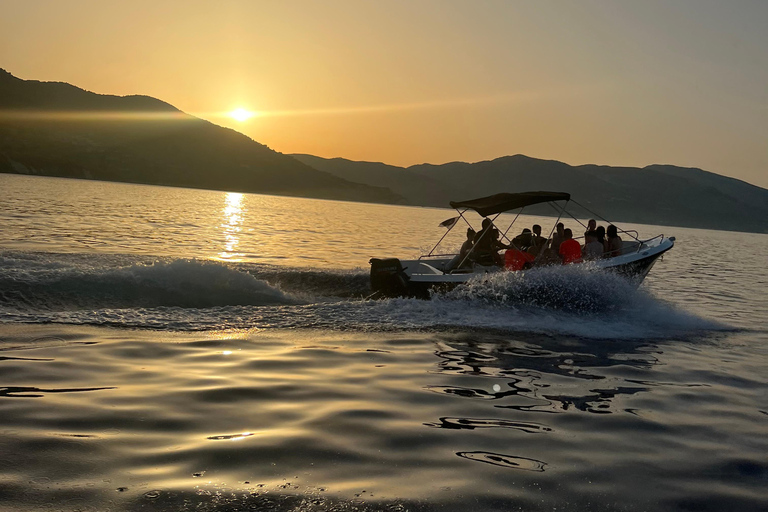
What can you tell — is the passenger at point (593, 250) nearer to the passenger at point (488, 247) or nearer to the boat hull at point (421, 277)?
the boat hull at point (421, 277)

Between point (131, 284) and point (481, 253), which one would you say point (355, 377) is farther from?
point (481, 253)

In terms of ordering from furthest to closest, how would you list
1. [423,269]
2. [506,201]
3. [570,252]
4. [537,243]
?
1. [537,243]
2. [423,269]
3. [506,201]
4. [570,252]

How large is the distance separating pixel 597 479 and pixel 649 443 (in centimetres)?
129

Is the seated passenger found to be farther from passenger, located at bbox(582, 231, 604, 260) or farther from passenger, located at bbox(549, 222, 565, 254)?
passenger, located at bbox(582, 231, 604, 260)

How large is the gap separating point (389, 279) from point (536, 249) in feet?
13.6

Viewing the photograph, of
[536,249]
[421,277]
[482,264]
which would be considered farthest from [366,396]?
[536,249]

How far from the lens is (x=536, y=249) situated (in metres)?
15.7

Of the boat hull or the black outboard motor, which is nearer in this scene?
the boat hull

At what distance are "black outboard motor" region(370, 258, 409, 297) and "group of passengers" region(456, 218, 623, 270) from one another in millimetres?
1982

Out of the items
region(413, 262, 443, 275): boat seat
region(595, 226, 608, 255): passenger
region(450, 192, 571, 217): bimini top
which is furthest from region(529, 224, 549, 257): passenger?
region(413, 262, 443, 275): boat seat

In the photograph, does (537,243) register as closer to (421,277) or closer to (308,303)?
(421,277)

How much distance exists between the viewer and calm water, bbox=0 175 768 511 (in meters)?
4.44

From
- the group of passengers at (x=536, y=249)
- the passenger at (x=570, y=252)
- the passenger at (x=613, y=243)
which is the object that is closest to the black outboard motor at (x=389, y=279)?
the group of passengers at (x=536, y=249)

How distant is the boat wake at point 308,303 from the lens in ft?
35.2
